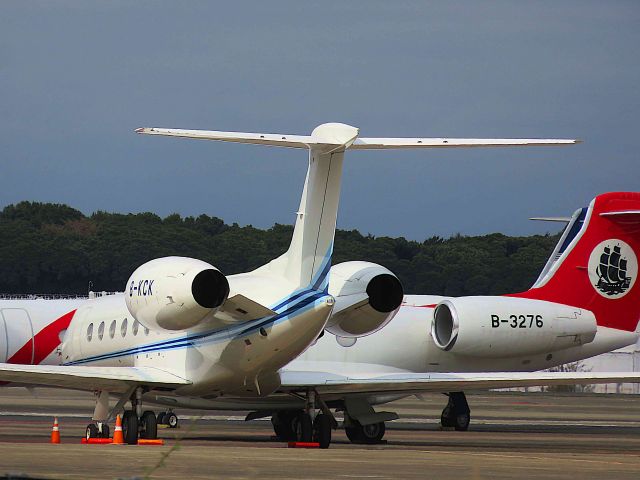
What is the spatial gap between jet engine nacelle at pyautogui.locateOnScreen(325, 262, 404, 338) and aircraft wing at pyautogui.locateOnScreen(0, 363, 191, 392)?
2.78 m

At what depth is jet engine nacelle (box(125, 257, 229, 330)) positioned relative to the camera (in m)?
20.7

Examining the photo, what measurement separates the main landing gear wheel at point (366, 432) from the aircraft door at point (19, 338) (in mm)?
7263

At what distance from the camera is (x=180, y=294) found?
2075 cm

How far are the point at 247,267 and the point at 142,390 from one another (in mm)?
46190

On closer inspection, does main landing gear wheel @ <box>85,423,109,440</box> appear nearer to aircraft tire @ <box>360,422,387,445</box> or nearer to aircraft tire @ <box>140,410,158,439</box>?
aircraft tire @ <box>140,410,158,439</box>

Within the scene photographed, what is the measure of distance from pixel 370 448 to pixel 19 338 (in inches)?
359

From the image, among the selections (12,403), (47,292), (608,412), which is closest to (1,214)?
(47,292)

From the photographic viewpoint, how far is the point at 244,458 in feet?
55.2

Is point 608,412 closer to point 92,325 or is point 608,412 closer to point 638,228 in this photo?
point 638,228

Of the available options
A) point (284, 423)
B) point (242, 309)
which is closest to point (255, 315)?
point (242, 309)

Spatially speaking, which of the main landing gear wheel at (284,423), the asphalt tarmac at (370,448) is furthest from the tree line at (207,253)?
the main landing gear wheel at (284,423)

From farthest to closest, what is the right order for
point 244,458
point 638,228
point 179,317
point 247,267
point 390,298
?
point 247,267 → point 638,228 → point 390,298 → point 179,317 → point 244,458

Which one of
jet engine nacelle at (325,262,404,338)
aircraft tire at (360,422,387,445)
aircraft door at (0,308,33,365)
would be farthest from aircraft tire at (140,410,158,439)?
aircraft door at (0,308,33,365)

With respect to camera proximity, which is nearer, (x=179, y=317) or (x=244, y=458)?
(x=244, y=458)
